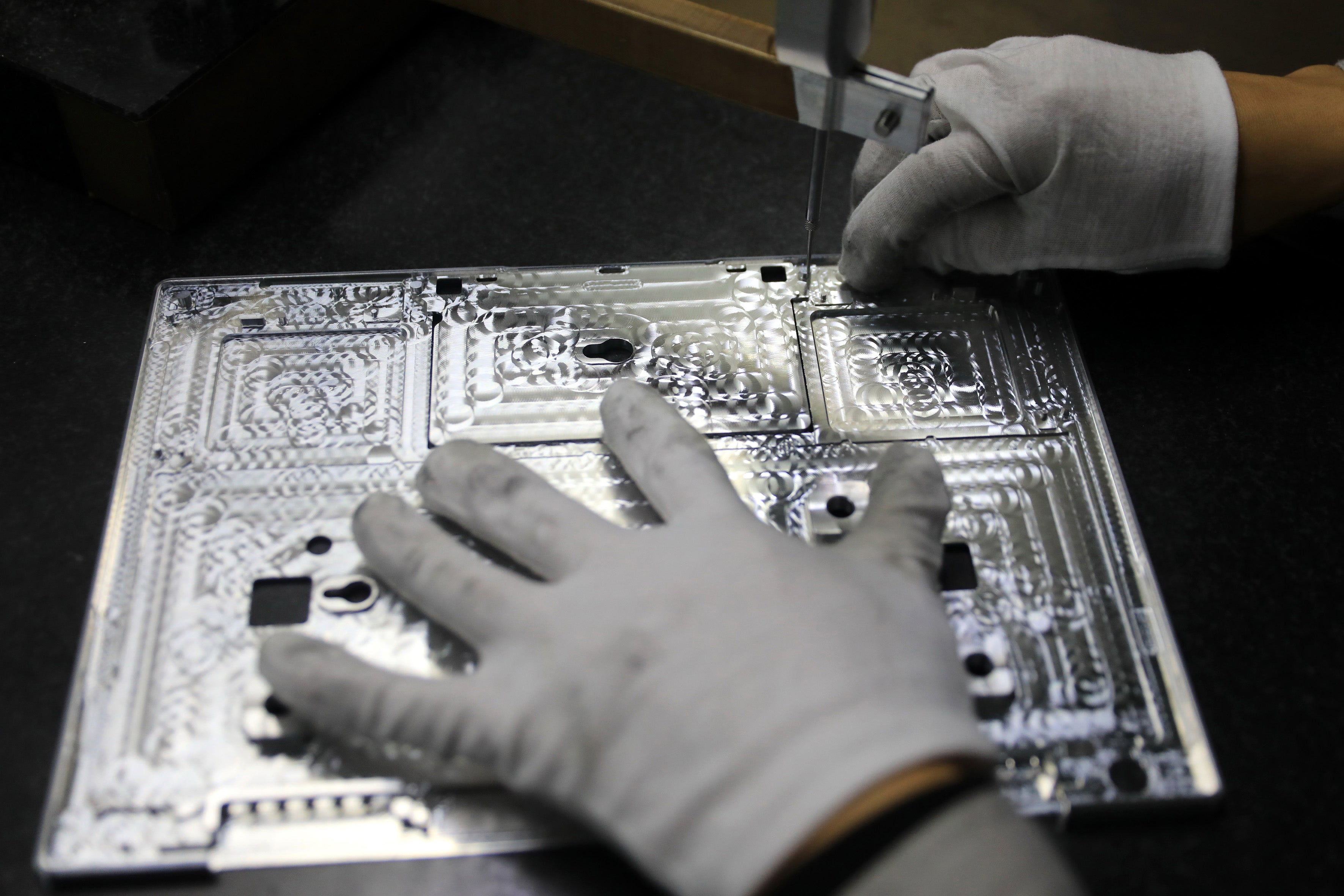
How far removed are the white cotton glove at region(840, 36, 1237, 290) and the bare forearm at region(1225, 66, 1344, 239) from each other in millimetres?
17

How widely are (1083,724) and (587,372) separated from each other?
41 centimetres

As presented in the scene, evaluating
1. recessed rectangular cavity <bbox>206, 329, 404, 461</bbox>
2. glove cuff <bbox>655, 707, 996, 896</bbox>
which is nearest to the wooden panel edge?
recessed rectangular cavity <bbox>206, 329, 404, 461</bbox>

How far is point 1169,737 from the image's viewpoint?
656 mm

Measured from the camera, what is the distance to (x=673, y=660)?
57cm

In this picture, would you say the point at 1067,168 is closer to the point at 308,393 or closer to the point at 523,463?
the point at 523,463

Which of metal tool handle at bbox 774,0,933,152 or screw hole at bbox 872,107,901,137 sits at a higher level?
metal tool handle at bbox 774,0,933,152

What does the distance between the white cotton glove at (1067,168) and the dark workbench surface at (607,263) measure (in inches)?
3.4

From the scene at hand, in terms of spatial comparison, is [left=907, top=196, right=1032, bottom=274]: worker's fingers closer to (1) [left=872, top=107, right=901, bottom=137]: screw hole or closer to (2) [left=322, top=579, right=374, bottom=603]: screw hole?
(1) [left=872, top=107, right=901, bottom=137]: screw hole

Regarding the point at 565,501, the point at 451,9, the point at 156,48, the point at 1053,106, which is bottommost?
the point at 565,501

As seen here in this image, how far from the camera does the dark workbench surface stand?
631mm

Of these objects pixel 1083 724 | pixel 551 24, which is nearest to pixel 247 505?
pixel 551 24

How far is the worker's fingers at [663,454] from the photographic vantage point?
674mm

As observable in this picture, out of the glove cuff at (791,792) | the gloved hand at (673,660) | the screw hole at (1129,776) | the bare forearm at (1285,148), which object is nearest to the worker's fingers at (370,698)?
the gloved hand at (673,660)

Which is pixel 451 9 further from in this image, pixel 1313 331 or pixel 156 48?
pixel 1313 331
